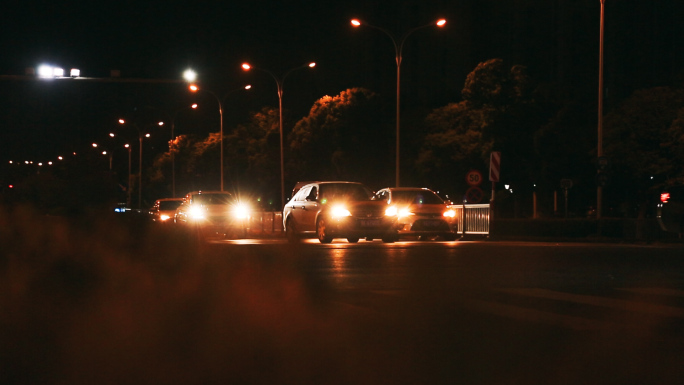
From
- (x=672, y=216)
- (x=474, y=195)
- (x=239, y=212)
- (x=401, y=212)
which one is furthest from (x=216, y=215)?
(x=672, y=216)

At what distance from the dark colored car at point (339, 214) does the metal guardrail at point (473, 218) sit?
8334mm

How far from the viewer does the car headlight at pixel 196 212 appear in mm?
33562

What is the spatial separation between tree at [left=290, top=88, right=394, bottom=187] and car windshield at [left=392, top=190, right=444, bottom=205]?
111ft

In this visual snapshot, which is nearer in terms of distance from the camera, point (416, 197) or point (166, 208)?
point (416, 197)

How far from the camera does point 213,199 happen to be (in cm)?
3553

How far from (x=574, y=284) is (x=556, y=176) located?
128 ft

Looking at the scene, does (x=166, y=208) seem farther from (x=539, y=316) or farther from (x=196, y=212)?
(x=539, y=316)

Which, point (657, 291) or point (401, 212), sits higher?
point (401, 212)

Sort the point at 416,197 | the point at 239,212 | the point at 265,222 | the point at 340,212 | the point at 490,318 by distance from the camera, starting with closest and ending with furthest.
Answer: the point at 490,318
the point at 340,212
the point at 416,197
the point at 239,212
the point at 265,222

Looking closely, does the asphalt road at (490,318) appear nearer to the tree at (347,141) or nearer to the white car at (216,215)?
the white car at (216,215)

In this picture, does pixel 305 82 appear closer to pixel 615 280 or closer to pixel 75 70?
pixel 75 70

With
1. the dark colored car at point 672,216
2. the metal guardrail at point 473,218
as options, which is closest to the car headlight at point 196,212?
the metal guardrail at point 473,218

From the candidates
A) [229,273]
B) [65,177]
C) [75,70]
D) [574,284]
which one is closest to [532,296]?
[574,284]

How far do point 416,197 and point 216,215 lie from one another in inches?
329
